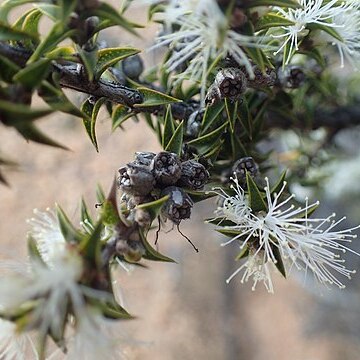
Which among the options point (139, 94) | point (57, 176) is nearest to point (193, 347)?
point (57, 176)

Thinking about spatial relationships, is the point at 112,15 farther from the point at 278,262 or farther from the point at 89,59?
the point at 278,262

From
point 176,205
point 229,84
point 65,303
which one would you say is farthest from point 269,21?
point 65,303

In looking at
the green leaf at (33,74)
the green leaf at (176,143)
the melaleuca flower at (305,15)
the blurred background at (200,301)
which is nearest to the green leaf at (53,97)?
the green leaf at (33,74)

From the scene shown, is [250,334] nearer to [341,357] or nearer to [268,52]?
[341,357]

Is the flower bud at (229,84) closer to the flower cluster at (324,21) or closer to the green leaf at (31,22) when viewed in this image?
the flower cluster at (324,21)

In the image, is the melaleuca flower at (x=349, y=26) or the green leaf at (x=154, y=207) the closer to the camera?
the green leaf at (x=154, y=207)

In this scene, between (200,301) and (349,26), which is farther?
(200,301)

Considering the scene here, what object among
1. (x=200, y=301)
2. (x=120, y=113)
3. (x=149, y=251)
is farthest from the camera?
(x=200, y=301)
